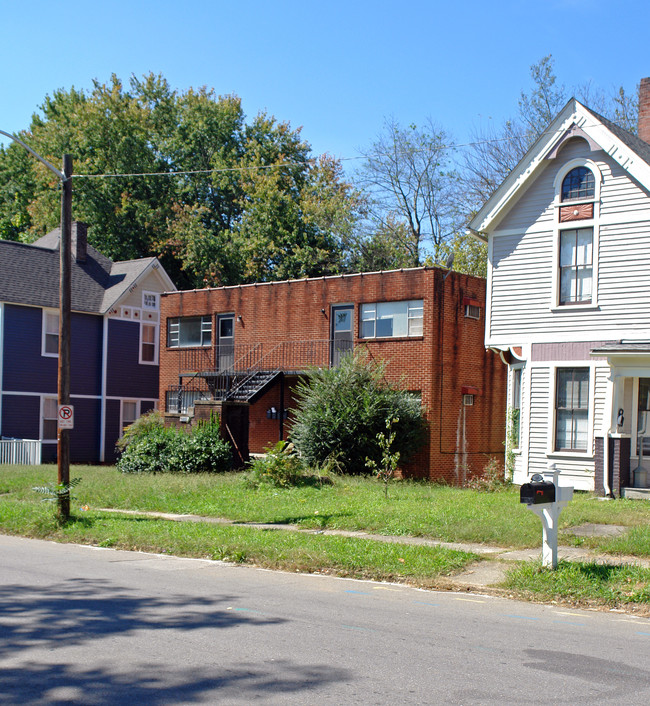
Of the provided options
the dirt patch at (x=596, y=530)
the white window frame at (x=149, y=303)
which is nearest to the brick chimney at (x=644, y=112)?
the dirt patch at (x=596, y=530)

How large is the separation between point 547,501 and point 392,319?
1744cm

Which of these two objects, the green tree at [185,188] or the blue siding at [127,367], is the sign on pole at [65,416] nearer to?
the blue siding at [127,367]

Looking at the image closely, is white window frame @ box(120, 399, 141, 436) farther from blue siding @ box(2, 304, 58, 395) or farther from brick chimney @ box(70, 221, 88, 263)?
brick chimney @ box(70, 221, 88, 263)

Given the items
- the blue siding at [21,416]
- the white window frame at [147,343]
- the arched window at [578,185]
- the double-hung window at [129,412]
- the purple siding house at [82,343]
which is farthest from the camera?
the white window frame at [147,343]

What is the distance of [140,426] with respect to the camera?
27.2 metres

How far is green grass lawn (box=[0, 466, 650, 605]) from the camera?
35.1 feet

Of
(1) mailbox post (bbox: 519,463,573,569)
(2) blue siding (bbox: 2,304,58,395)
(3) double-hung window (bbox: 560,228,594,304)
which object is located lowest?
(1) mailbox post (bbox: 519,463,573,569)

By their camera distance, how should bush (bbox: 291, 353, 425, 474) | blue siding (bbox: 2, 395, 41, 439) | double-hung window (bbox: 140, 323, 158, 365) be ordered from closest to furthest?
bush (bbox: 291, 353, 425, 474), blue siding (bbox: 2, 395, 41, 439), double-hung window (bbox: 140, 323, 158, 365)

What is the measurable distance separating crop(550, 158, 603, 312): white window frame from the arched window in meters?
0.09

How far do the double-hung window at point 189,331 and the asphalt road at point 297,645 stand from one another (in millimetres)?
22467

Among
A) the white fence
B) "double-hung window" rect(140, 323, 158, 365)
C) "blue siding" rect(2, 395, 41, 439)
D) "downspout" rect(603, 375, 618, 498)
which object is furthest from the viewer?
"double-hung window" rect(140, 323, 158, 365)

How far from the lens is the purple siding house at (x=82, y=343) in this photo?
3359 centimetres

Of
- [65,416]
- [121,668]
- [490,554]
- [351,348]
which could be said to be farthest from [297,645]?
[351,348]

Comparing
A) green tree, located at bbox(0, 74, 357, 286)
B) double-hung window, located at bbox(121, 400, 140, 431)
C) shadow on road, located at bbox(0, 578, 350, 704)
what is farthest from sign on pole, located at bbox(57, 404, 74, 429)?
green tree, located at bbox(0, 74, 357, 286)
